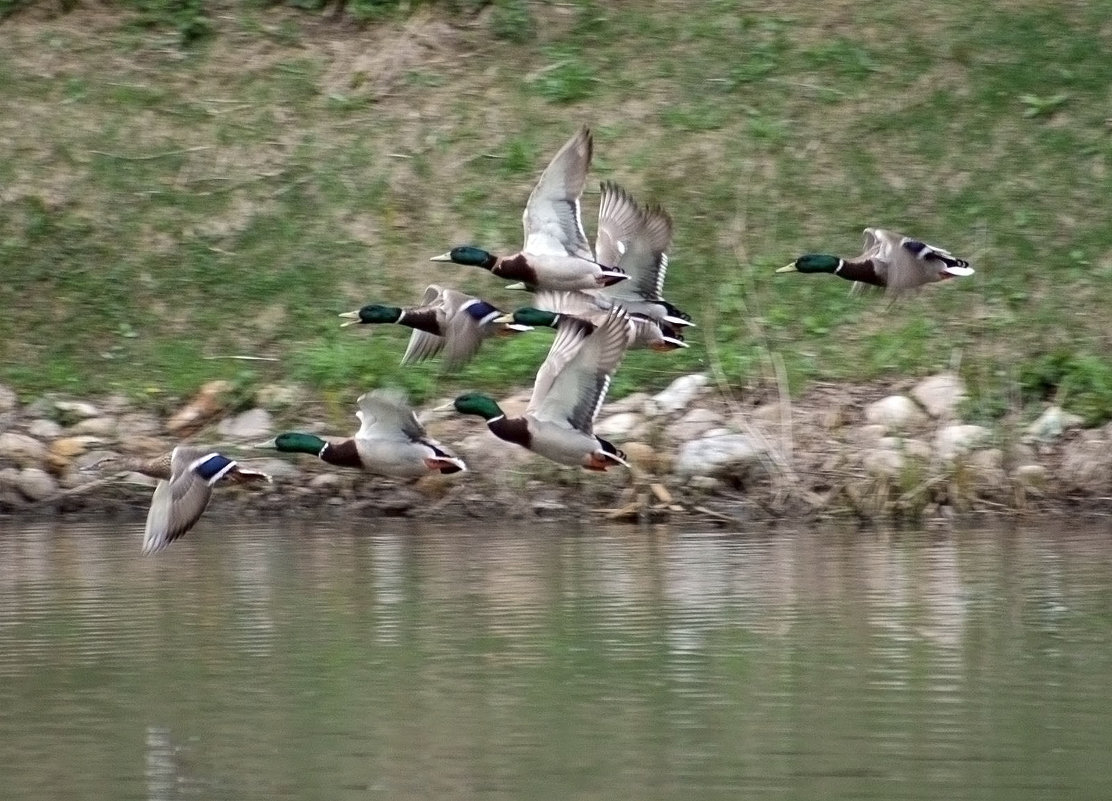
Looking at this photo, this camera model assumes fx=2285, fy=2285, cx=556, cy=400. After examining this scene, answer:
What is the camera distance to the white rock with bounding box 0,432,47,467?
674 inches

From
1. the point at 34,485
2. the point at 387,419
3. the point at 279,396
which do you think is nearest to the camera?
the point at 387,419

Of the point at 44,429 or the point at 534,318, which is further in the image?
the point at 44,429

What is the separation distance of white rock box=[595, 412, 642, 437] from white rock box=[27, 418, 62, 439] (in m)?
4.23

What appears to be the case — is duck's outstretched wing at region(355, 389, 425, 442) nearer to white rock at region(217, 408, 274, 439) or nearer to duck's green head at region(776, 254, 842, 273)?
duck's green head at region(776, 254, 842, 273)

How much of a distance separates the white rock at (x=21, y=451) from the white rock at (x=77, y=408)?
59cm

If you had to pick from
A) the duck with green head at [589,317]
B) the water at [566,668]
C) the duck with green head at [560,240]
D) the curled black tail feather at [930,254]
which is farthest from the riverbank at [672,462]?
the duck with green head at [560,240]

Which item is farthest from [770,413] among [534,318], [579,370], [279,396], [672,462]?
[279,396]

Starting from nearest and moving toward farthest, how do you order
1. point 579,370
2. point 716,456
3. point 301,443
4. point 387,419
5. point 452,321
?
point 579,370
point 387,419
point 301,443
point 452,321
point 716,456

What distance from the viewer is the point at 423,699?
32.0 ft

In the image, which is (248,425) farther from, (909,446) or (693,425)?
(909,446)

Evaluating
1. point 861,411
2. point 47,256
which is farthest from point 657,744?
point 47,256

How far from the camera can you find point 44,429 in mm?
17656

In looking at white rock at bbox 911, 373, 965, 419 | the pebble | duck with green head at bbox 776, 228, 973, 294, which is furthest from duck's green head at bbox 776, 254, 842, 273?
the pebble

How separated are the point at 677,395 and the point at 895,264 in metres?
2.42
